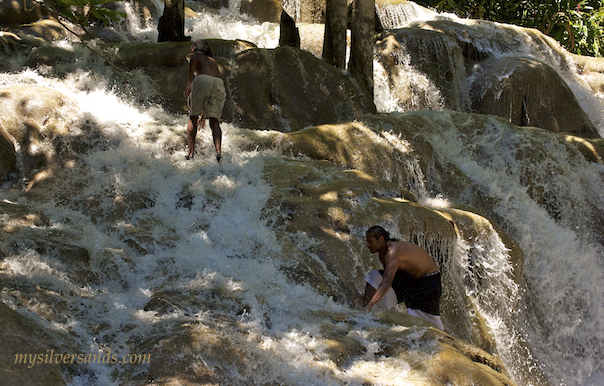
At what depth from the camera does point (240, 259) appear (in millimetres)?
5816

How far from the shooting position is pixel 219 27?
13.9 m

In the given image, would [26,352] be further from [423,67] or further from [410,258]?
[423,67]

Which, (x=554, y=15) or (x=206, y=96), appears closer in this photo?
Result: (x=206, y=96)

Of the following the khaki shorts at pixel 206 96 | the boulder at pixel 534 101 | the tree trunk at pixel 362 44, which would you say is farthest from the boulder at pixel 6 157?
the boulder at pixel 534 101

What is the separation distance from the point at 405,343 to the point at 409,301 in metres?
1.10

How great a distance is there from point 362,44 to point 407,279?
7.22 meters

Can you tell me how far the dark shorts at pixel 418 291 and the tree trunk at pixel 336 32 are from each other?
7.38 m

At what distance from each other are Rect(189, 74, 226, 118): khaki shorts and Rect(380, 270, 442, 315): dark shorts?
3181 mm

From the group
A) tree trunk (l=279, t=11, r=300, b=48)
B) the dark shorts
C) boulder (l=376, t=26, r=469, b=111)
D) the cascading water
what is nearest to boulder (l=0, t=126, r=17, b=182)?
the cascading water

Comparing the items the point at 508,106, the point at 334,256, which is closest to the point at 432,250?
the point at 334,256

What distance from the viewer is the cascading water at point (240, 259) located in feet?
13.2

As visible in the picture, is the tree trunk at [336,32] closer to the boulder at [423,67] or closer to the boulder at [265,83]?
the boulder at [265,83]

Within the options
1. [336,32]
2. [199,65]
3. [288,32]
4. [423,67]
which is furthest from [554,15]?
[199,65]
